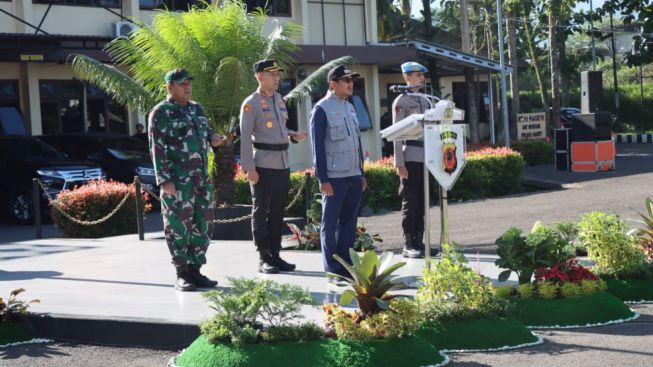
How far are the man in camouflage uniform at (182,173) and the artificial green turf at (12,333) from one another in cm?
153

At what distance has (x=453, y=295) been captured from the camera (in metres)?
7.72

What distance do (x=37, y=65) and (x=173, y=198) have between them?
64.6ft

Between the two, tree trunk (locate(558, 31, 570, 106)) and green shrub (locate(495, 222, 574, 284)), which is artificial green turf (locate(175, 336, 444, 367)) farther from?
tree trunk (locate(558, 31, 570, 106))

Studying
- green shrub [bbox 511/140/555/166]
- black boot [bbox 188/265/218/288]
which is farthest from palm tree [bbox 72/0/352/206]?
green shrub [bbox 511/140/555/166]

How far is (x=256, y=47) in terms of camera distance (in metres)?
16.7

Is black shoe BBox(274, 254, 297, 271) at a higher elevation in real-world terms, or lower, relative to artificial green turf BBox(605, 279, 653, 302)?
higher

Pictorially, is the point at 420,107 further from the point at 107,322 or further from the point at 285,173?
the point at 107,322

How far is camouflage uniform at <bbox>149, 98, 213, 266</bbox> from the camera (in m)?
9.41

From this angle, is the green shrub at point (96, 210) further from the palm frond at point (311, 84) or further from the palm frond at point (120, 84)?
the palm frond at point (311, 84)

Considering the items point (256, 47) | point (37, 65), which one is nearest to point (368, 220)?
point (256, 47)

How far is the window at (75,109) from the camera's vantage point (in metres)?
28.4

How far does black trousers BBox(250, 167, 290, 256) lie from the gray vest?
0.92 meters

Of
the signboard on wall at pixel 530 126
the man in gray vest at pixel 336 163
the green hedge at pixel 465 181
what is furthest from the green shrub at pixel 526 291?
the signboard on wall at pixel 530 126

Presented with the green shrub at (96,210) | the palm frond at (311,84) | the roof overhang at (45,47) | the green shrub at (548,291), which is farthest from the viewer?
the roof overhang at (45,47)
